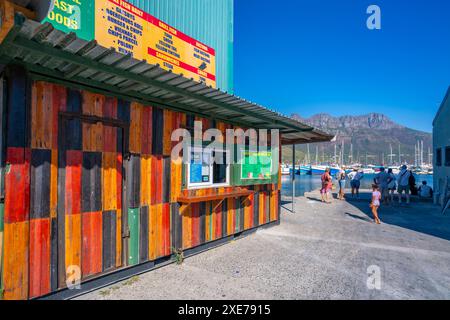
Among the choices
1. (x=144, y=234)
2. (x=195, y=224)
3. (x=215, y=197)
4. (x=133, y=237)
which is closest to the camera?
(x=133, y=237)

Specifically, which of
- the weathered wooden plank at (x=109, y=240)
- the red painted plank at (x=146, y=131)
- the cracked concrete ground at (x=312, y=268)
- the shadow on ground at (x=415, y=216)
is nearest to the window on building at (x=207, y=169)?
the red painted plank at (x=146, y=131)

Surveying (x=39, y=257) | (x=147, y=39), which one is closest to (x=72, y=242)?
(x=39, y=257)

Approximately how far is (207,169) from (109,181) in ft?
8.20

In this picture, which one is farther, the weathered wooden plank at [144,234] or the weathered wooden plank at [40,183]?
the weathered wooden plank at [144,234]

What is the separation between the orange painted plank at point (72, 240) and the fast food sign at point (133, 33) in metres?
3.33

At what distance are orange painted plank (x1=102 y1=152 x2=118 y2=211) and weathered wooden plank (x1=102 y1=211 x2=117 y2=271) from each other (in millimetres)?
137

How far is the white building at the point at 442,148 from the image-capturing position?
14167mm

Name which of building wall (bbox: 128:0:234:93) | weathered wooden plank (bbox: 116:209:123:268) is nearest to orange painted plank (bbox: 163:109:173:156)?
weathered wooden plank (bbox: 116:209:123:268)

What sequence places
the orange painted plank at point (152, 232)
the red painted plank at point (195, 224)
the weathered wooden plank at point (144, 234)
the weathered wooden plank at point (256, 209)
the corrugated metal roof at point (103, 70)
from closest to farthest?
the corrugated metal roof at point (103, 70) → the weathered wooden plank at point (144, 234) → the orange painted plank at point (152, 232) → the red painted plank at point (195, 224) → the weathered wooden plank at point (256, 209)

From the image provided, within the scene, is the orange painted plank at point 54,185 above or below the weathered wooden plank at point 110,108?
below

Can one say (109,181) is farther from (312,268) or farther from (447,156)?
(447,156)

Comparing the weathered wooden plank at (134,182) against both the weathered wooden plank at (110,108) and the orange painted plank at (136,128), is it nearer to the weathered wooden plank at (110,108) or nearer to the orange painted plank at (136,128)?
the orange painted plank at (136,128)

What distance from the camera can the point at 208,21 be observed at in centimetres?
1154

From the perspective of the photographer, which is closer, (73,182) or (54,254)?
(54,254)
